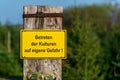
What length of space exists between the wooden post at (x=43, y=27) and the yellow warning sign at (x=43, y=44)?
0.06 meters

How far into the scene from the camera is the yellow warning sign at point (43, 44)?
5340mm

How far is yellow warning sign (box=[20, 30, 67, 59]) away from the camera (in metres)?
5.34

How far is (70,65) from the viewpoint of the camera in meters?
16.7

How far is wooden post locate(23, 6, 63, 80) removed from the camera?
5.39 m

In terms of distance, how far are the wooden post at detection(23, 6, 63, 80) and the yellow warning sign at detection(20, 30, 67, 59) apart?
0.21 ft

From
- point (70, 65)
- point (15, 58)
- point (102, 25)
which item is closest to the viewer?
point (70, 65)

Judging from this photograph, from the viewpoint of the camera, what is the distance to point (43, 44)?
5.37 meters

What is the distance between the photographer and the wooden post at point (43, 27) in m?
5.39

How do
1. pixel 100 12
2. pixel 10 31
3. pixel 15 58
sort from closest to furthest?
pixel 15 58, pixel 10 31, pixel 100 12

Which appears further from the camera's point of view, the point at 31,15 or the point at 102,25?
the point at 102,25

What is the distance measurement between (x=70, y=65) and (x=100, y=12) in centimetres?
4869

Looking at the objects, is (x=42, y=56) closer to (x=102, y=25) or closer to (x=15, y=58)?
(x=15, y=58)

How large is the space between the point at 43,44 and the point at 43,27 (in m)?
0.20

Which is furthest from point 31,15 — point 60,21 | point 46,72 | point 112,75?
point 112,75
